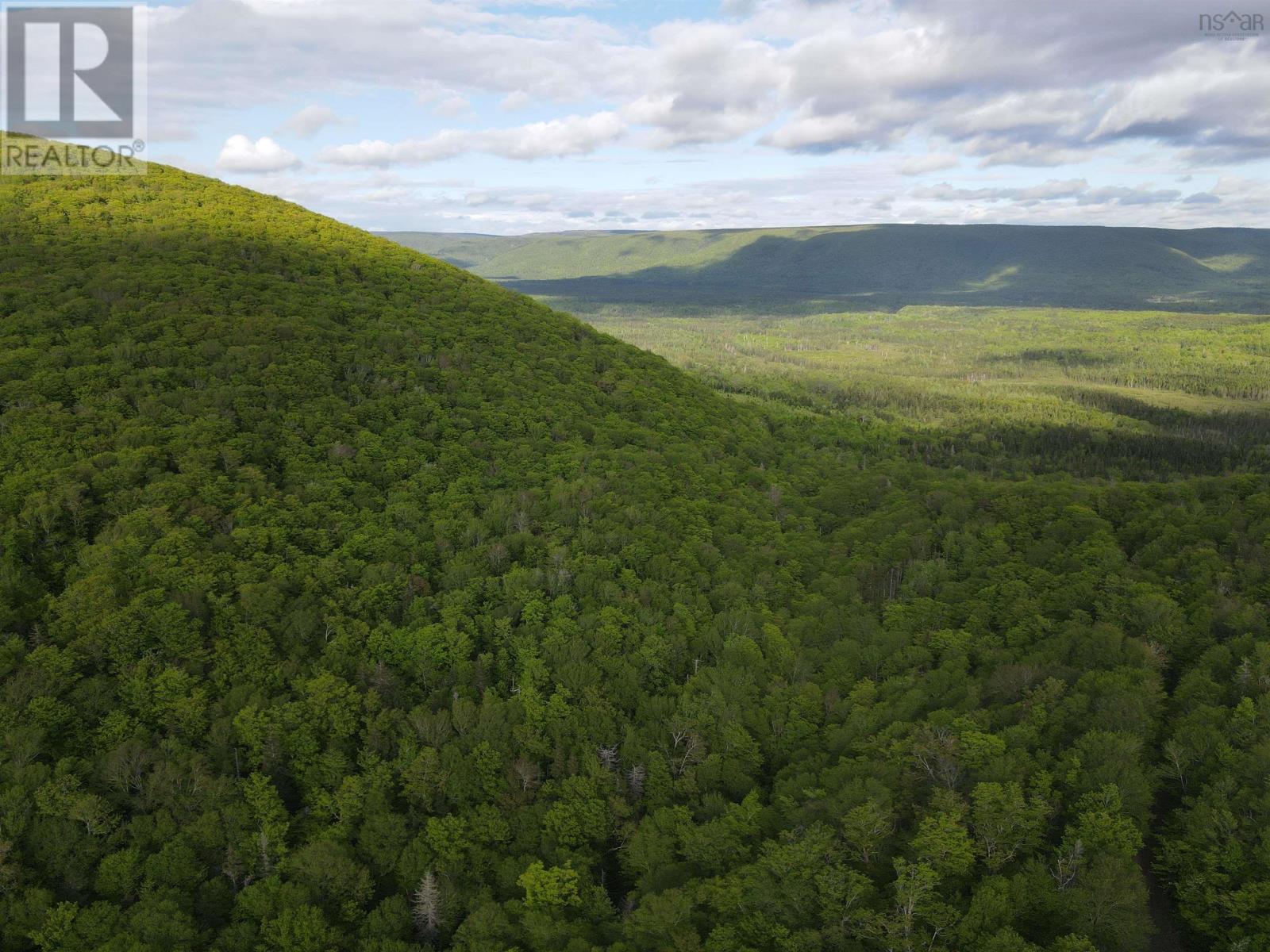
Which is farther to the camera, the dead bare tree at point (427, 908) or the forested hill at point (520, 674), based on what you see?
the dead bare tree at point (427, 908)

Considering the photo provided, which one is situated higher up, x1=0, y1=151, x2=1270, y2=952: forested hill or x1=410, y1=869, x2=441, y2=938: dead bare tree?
x1=0, y1=151, x2=1270, y2=952: forested hill

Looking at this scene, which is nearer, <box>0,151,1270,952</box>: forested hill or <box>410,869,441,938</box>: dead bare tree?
<box>0,151,1270,952</box>: forested hill

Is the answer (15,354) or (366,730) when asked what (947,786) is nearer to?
(366,730)

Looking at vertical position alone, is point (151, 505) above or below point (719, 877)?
above

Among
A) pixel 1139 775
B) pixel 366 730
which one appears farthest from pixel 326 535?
pixel 1139 775

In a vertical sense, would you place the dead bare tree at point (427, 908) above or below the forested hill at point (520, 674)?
below

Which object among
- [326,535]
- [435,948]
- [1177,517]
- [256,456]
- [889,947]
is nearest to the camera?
[889,947]

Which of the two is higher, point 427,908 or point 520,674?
point 520,674

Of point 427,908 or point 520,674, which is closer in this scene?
point 427,908
